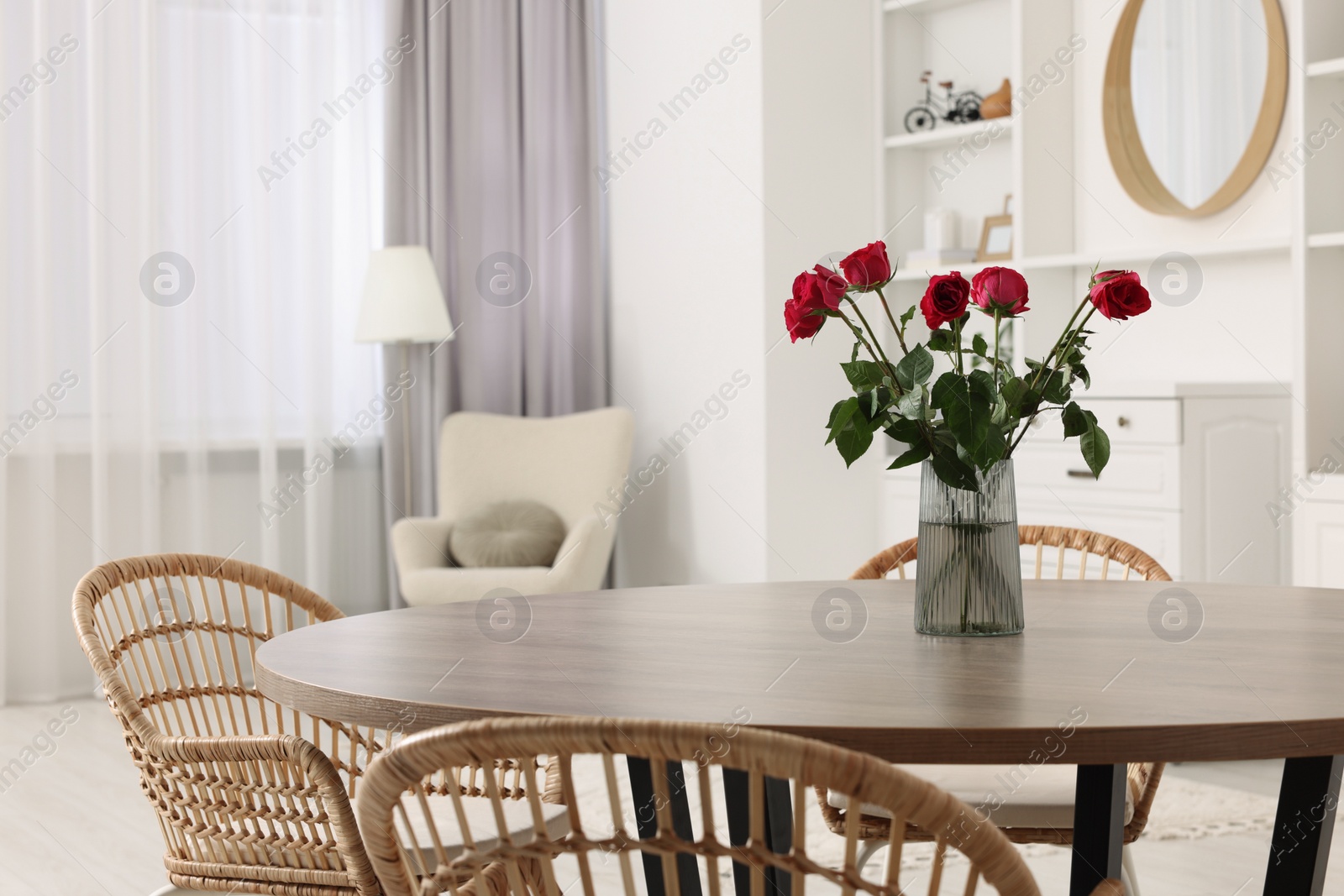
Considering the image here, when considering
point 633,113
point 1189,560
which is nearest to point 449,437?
point 633,113

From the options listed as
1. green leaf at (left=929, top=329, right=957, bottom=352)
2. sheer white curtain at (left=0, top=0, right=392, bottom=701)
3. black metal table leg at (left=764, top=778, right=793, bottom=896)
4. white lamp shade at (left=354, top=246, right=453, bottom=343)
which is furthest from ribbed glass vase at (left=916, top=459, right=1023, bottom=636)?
sheer white curtain at (left=0, top=0, right=392, bottom=701)

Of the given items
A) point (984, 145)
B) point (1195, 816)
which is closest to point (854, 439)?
point (1195, 816)

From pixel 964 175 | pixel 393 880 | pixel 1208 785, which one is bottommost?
pixel 1208 785

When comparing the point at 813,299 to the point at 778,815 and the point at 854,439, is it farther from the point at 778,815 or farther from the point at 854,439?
the point at 778,815

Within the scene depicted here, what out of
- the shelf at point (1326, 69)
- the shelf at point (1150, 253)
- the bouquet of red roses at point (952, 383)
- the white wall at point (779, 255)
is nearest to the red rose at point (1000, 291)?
the bouquet of red roses at point (952, 383)

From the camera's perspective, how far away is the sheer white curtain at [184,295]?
165 inches

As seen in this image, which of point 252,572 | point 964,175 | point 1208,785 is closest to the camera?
point 252,572

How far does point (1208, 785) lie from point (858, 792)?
273 centimetres

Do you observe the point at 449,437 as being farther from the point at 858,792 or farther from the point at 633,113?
the point at 858,792

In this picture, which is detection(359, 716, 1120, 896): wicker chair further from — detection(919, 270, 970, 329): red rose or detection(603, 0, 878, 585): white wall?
detection(603, 0, 878, 585): white wall

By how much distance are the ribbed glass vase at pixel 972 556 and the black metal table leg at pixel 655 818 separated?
35 centimetres

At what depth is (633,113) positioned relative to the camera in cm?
481

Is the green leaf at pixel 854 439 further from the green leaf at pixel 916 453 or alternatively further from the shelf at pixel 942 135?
the shelf at pixel 942 135

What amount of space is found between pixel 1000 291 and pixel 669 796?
32.1 inches
